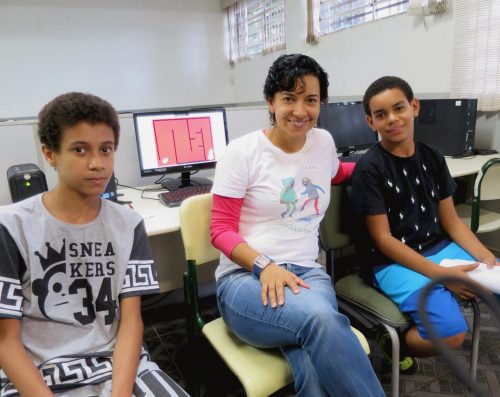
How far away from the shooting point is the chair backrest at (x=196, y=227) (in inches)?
48.9

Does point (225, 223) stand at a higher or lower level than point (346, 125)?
lower

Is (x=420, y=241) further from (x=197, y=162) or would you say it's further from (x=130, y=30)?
(x=130, y=30)

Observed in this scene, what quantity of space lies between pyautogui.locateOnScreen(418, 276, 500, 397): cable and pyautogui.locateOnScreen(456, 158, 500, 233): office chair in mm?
1675

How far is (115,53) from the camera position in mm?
4895

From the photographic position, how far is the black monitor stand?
1.92 metres

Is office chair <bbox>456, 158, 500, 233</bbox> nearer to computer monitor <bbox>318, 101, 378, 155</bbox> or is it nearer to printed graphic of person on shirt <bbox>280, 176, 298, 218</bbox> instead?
computer monitor <bbox>318, 101, 378, 155</bbox>

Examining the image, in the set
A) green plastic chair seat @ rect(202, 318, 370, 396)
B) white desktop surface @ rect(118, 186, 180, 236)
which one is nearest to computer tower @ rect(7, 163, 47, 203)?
white desktop surface @ rect(118, 186, 180, 236)

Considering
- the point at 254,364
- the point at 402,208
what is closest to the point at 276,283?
the point at 254,364

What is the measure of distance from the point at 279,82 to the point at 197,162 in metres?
0.87

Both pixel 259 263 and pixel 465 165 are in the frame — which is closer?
pixel 259 263

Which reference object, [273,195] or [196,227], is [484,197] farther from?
[196,227]

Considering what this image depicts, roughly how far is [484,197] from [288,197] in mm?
1409

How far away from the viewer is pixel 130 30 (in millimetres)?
4930

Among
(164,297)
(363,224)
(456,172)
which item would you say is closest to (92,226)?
(363,224)
